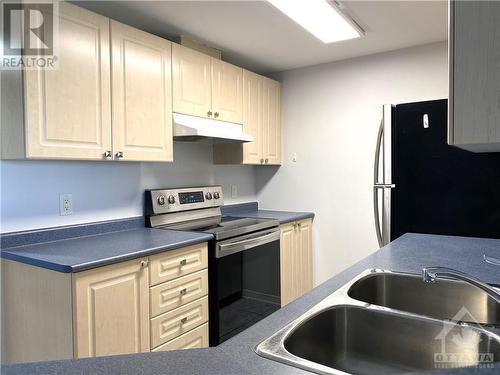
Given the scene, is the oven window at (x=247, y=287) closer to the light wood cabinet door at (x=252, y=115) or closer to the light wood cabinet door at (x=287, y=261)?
the light wood cabinet door at (x=287, y=261)

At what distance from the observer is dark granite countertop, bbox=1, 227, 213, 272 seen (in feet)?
5.17

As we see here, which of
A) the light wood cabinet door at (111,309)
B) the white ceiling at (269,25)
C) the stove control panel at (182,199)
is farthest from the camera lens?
the stove control panel at (182,199)

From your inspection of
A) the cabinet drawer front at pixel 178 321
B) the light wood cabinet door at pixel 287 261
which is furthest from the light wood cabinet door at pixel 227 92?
the cabinet drawer front at pixel 178 321

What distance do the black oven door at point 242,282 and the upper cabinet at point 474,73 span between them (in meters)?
1.69

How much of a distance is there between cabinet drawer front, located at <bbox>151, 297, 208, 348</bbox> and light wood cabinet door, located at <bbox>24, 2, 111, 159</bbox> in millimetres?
956

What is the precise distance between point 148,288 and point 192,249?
355 millimetres

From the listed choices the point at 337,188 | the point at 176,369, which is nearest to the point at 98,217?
the point at 176,369

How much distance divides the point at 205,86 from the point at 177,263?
1.33 m

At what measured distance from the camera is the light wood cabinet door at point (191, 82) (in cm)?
241

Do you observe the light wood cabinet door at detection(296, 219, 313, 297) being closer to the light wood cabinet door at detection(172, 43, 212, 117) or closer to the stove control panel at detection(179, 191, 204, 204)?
the stove control panel at detection(179, 191, 204, 204)

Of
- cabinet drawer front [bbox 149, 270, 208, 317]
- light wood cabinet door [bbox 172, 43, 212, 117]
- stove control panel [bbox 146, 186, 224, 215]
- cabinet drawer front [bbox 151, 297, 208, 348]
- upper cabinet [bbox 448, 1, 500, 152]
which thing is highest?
light wood cabinet door [bbox 172, 43, 212, 117]

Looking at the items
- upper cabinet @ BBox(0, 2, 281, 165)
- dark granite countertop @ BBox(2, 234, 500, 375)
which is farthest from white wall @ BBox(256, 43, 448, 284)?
dark granite countertop @ BBox(2, 234, 500, 375)

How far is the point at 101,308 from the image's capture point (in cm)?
164

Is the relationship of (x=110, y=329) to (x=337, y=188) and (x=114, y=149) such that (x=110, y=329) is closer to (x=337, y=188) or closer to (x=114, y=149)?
(x=114, y=149)
